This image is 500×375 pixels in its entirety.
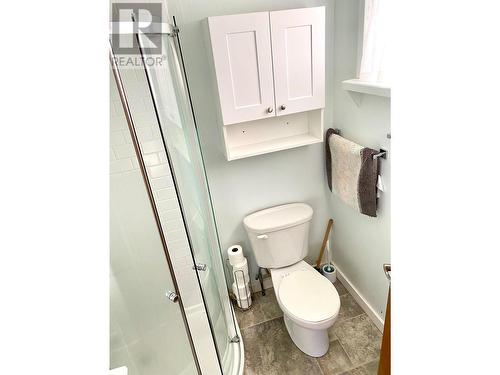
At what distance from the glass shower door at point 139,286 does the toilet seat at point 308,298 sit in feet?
1.97

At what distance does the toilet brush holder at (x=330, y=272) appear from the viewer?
6.84 feet

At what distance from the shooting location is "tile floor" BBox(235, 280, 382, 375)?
1.57 meters

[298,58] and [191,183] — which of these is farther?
[298,58]

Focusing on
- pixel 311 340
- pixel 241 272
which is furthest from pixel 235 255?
pixel 311 340

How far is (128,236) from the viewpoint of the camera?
130 cm

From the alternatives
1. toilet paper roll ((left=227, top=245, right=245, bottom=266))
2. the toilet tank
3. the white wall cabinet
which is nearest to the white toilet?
the toilet tank

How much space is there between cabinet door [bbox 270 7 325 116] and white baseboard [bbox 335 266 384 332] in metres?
1.31

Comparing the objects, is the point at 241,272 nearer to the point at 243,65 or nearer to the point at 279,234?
the point at 279,234

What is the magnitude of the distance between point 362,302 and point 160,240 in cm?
152

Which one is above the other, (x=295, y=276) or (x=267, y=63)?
(x=267, y=63)

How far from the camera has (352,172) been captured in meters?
1.58
